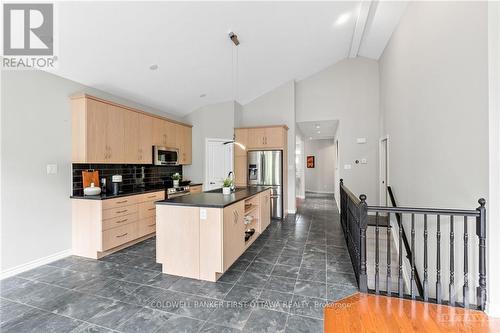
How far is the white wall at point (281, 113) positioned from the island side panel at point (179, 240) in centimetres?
378

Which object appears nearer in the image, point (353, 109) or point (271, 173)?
point (271, 173)

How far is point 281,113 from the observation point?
5.94m

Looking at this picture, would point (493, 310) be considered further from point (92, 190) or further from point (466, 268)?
point (92, 190)

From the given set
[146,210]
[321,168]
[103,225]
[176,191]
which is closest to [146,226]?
[146,210]

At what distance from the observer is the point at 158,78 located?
3912 mm

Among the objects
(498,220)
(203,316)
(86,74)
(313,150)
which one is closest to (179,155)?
(86,74)

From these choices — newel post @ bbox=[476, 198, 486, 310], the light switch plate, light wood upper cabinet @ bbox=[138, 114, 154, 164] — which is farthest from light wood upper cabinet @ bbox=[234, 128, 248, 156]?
newel post @ bbox=[476, 198, 486, 310]

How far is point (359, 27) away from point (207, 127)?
157 inches

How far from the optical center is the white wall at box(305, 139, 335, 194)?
9984 mm

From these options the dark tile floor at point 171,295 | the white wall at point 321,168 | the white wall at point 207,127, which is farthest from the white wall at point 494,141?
the white wall at point 321,168

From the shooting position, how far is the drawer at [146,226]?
12.2 feet

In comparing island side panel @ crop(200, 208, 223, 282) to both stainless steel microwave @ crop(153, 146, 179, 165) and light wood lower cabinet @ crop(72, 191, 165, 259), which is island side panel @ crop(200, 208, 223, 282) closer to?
light wood lower cabinet @ crop(72, 191, 165, 259)

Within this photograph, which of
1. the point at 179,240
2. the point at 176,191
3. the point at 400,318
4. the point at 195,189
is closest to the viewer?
the point at 400,318

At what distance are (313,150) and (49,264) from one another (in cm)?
972
